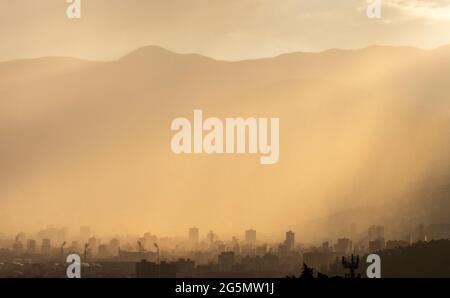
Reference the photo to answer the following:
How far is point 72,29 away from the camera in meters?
7.18

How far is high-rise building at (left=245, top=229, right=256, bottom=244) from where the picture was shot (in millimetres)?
7215

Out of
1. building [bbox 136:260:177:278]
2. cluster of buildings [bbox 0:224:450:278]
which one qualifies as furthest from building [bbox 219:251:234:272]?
building [bbox 136:260:177:278]

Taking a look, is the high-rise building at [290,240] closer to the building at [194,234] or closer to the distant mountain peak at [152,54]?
the building at [194,234]

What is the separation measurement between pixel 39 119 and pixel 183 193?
1694 mm

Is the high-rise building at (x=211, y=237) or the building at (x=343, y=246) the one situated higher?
the high-rise building at (x=211, y=237)

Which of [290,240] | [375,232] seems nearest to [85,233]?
[290,240]

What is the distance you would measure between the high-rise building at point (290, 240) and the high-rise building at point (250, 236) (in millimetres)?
337

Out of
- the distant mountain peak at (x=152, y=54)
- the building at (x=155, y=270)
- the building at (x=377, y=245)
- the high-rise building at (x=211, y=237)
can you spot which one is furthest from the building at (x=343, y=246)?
the distant mountain peak at (x=152, y=54)

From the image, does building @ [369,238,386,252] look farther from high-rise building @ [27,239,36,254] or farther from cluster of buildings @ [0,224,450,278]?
high-rise building @ [27,239,36,254]

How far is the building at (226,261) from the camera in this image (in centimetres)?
706

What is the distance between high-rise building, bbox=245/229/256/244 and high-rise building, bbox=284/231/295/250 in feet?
1.10

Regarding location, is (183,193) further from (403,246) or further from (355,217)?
(403,246)

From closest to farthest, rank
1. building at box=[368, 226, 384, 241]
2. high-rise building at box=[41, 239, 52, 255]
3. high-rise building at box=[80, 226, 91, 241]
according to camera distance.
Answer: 1. high-rise building at box=[41, 239, 52, 255]
2. high-rise building at box=[80, 226, 91, 241]
3. building at box=[368, 226, 384, 241]

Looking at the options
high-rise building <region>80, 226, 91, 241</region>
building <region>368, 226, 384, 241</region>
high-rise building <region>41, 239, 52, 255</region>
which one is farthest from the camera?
building <region>368, 226, 384, 241</region>
